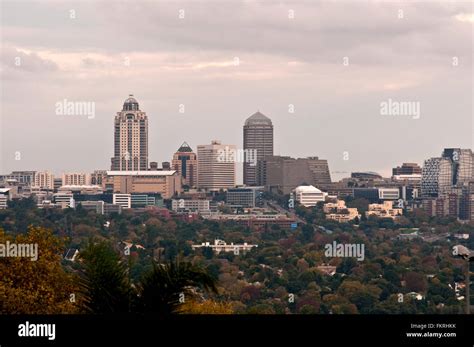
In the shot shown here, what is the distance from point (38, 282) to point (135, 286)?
12.3 m

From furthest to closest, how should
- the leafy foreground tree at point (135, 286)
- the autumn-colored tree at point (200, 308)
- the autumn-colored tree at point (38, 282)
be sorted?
the autumn-colored tree at point (38, 282)
the autumn-colored tree at point (200, 308)
the leafy foreground tree at point (135, 286)

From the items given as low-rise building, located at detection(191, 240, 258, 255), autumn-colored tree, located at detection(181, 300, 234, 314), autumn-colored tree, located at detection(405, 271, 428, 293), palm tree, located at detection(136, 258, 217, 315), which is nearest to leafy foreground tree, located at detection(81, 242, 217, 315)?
palm tree, located at detection(136, 258, 217, 315)

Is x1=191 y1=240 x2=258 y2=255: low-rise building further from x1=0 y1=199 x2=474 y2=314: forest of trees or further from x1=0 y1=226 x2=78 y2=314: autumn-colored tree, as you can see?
x1=0 y1=226 x2=78 y2=314: autumn-colored tree

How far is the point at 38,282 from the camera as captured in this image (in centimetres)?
2406

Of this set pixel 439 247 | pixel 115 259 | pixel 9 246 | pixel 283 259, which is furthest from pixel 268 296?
pixel 115 259

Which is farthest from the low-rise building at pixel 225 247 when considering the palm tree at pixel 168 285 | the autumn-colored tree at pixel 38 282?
the palm tree at pixel 168 285

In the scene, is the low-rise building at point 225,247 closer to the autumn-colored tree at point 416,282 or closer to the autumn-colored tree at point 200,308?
the autumn-colored tree at point 416,282

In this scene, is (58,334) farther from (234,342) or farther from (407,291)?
(407,291)

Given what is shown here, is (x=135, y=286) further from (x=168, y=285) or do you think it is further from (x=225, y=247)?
(x=225, y=247)

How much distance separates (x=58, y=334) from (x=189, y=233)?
151996 mm

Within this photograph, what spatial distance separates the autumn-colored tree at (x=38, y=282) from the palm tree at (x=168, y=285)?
839cm

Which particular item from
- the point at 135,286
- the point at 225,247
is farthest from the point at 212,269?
the point at 225,247

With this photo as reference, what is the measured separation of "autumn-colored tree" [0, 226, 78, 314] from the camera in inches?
844

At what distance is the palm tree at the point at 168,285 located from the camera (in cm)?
1196
